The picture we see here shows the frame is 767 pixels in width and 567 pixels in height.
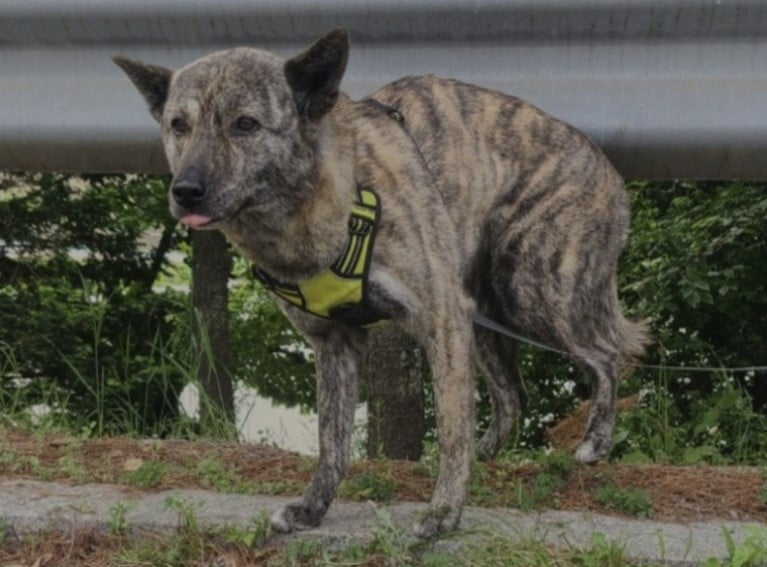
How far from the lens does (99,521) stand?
3.53 m

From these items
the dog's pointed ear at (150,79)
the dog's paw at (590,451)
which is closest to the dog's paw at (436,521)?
the dog's paw at (590,451)

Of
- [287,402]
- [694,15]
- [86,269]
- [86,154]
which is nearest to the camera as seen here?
[694,15]

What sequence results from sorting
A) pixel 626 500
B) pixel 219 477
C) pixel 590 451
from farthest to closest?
pixel 590 451 → pixel 219 477 → pixel 626 500

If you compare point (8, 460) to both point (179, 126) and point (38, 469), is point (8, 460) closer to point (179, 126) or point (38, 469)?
point (38, 469)

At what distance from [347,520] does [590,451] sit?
1.13 m

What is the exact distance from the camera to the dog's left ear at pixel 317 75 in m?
3.31

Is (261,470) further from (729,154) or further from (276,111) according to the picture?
(729,154)

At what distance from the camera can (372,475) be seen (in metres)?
4.02

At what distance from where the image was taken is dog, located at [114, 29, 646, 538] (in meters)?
3.33

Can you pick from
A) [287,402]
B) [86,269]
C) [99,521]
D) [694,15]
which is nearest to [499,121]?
[694,15]

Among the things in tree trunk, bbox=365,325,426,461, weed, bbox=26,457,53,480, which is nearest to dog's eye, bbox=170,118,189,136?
weed, bbox=26,457,53,480

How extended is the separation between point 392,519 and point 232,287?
8.98 meters

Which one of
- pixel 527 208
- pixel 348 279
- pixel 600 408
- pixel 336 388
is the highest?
pixel 527 208

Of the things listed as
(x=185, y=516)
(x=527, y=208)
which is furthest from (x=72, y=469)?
(x=527, y=208)
